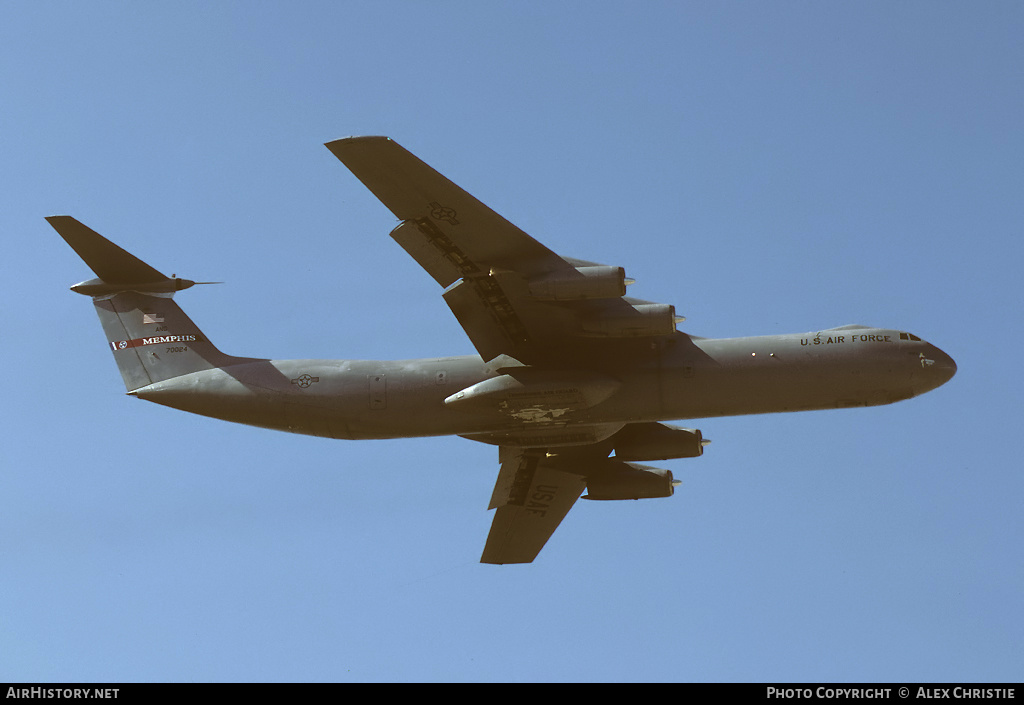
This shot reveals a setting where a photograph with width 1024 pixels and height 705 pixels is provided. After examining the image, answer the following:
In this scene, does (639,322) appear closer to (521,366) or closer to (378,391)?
(521,366)

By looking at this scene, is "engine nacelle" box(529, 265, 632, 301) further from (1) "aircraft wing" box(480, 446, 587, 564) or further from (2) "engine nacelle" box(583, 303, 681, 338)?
(1) "aircraft wing" box(480, 446, 587, 564)

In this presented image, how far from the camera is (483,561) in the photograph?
23.1 m

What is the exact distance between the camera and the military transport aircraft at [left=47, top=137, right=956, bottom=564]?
59.3ft

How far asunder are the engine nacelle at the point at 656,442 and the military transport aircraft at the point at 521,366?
2.90ft

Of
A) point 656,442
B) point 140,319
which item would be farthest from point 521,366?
point 140,319

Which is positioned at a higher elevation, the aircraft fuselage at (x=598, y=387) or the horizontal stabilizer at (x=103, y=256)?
the horizontal stabilizer at (x=103, y=256)

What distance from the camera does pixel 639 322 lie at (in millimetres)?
18438

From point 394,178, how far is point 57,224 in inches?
254

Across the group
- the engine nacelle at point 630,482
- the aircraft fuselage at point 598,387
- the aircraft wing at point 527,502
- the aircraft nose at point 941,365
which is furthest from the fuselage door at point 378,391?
the aircraft nose at point 941,365

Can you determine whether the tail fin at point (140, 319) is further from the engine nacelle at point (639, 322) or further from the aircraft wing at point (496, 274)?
the engine nacelle at point (639, 322)

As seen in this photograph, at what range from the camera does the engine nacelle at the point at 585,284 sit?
17.9m
